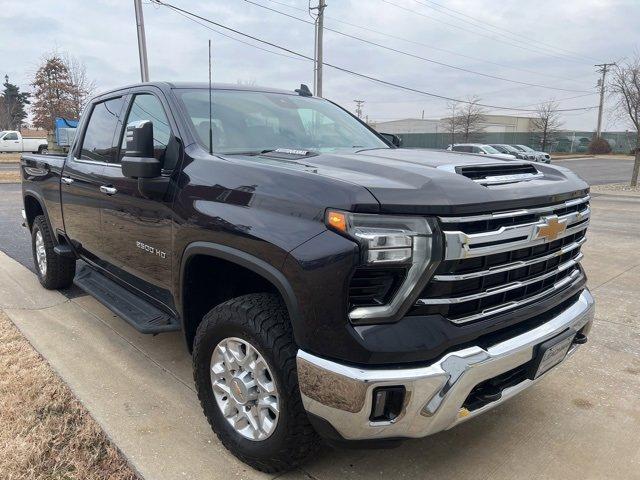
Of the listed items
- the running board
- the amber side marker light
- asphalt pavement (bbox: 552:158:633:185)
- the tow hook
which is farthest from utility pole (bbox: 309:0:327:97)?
the amber side marker light

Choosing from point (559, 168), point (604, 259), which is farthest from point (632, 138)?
point (559, 168)

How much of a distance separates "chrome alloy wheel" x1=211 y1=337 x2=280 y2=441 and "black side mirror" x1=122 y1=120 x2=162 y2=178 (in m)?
1.03

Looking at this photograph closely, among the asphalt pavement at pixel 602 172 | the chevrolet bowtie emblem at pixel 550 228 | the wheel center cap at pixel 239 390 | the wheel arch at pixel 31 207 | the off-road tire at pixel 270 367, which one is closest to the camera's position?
the off-road tire at pixel 270 367

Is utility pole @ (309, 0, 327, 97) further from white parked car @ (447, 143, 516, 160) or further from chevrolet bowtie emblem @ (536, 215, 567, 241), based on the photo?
chevrolet bowtie emblem @ (536, 215, 567, 241)

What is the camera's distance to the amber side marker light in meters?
1.94

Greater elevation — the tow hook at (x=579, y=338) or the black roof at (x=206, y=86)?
the black roof at (x=206, y=86)

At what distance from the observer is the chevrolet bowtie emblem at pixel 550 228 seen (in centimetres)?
227

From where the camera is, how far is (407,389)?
6.28 ft

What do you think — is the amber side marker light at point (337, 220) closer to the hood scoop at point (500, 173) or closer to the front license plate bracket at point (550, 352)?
the hood scoop at point (500, 173)

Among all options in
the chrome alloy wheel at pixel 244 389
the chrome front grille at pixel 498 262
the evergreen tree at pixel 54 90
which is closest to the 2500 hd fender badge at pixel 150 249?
the chrome alloy wheel at pixel 244 389

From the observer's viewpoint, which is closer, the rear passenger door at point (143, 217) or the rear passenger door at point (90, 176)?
the rear passenger door at point (143, 217)

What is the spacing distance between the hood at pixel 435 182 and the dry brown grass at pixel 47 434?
5.64ft

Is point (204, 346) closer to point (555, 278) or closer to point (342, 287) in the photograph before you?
point (342, 287)

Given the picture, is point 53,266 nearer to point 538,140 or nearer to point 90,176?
point 90,176
